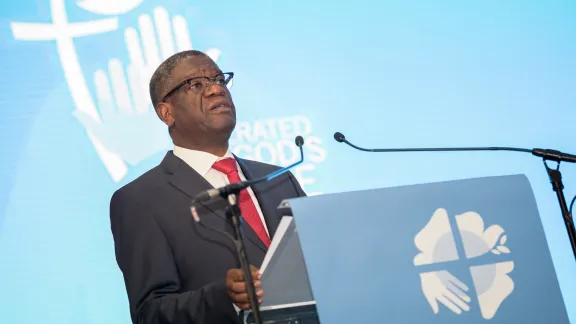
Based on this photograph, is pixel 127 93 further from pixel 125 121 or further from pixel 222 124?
pixel 222 124

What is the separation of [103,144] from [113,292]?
0.68 meters

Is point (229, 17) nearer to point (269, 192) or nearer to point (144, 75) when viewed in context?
point (144, 75)

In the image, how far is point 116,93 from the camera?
337cm

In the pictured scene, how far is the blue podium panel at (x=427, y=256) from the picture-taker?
1696 millimetres

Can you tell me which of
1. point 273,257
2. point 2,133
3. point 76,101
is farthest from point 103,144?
point 273,257

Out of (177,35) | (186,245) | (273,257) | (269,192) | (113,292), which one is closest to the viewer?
(273,257)

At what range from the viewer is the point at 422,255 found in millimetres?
1746

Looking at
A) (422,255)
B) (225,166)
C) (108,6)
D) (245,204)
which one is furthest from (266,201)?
(108,6)

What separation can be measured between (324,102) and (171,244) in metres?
1.46

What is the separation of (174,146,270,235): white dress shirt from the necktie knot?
14 mm

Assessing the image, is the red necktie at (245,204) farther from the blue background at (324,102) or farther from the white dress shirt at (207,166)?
the blue background at (324,102)

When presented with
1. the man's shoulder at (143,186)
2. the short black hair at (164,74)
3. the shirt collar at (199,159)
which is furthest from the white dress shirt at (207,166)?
the short black hair at (164,74)

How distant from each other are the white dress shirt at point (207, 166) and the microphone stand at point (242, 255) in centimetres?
68

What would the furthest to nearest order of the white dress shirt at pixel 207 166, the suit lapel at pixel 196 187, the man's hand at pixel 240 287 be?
the white dress shirt at pixel 207 166 → the suit lapel at pixel 196 187 → the man's hand at pixel 240 287
